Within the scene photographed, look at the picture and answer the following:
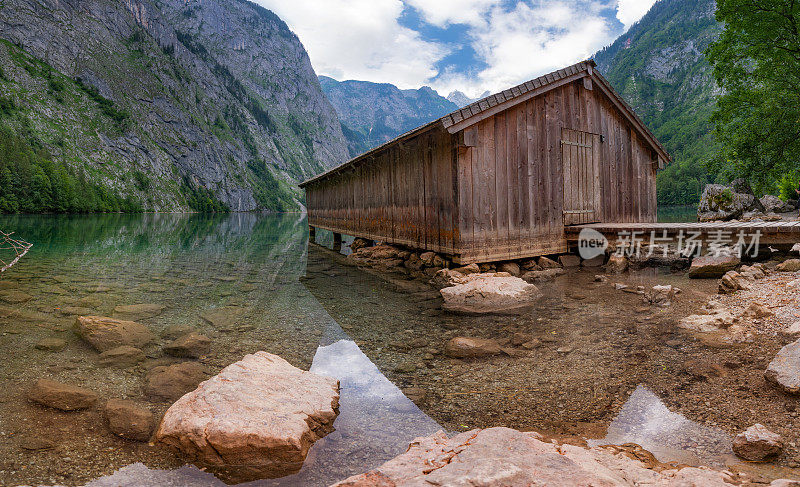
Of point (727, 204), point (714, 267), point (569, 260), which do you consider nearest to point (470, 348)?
point (714, 267)

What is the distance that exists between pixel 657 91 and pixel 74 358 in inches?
6984

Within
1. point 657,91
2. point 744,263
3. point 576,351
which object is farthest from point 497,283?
point 657,91

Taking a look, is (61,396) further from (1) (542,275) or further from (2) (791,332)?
(1) (542,275)

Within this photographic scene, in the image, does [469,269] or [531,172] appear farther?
[531,172]

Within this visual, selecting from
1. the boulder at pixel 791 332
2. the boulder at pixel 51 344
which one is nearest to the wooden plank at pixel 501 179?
the boulder at pixel 791 332

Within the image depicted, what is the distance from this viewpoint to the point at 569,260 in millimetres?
10539

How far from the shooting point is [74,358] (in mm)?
4445

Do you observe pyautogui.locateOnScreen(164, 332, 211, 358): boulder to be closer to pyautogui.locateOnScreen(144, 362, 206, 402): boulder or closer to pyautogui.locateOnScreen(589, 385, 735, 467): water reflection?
pyautogui.locateOnScreen(144, 362, 206, 402): boulder

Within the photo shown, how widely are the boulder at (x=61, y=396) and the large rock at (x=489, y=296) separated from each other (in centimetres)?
482

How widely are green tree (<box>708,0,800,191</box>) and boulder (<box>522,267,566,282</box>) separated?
44.1 feet

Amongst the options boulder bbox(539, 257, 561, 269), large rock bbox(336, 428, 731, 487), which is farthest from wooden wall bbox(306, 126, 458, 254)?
large rock bbox(336, 428, 731, 487)

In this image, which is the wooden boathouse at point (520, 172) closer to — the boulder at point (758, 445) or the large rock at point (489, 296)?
the large rock at point (489, 296)

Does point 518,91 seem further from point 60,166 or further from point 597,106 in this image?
point 60,166

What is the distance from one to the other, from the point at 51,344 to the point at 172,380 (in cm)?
237
